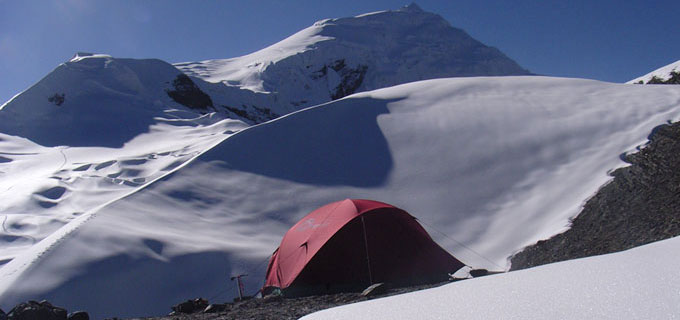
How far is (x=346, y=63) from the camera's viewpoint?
3383 inches

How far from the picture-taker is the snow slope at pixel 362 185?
8.65m

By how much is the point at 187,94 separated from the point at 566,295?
55.9m

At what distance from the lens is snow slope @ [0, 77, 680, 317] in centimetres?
865

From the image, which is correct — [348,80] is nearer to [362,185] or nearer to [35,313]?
[362,185]

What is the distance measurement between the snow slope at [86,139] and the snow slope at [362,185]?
497cm

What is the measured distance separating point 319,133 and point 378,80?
71464 mm

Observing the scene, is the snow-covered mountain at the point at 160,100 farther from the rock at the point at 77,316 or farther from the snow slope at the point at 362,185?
the rock at the point at 77,316

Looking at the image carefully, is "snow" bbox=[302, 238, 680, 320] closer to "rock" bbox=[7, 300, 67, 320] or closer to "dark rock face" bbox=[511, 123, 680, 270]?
"rock" bbox=[7, 300, 67, 320]

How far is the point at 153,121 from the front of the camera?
43031mm

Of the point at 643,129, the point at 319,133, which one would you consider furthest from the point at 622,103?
the point at 319,133

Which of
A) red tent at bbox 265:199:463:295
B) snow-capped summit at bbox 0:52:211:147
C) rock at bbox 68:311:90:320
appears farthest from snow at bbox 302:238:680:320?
snow-capped summit at bbox 0:52:211:147

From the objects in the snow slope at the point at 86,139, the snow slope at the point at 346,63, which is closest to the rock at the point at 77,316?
the snow slope at the point at 86,139

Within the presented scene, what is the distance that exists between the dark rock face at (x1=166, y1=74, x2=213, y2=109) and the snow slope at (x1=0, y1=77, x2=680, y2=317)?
40073 millimetres

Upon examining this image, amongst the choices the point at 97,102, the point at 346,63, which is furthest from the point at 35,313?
the point at 346,63
